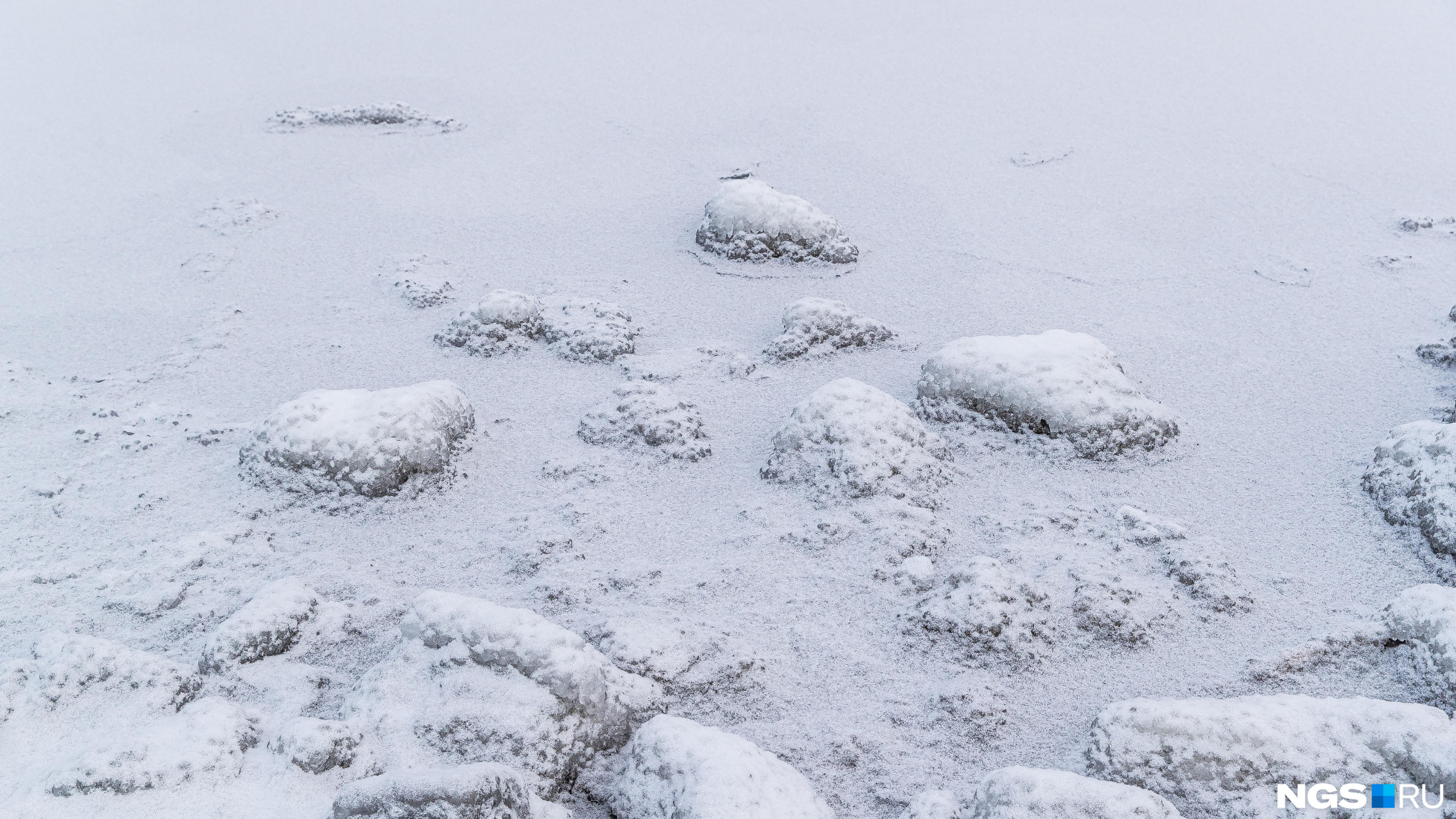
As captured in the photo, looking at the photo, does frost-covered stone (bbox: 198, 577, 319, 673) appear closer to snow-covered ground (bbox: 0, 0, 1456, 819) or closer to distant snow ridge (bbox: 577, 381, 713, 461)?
snow-covered ground (bbox: 0, 0, 1456, 819)

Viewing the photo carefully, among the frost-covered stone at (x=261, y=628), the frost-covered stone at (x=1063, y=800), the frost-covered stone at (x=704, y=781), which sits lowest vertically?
the frost-covered stone at (x=261, y=628)

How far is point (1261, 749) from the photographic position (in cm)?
137

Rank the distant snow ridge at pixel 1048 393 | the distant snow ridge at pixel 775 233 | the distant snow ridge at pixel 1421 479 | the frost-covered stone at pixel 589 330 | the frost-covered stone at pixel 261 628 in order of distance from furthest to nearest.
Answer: the distant snow ridge at pixel 775 233 → the frost-covered stone at pixel 589 330 → the distant snow ridge at pixel 1048 393 → the distant snow ridge at pixel 1421 479 → the frost-covered stone at pixel 261 628

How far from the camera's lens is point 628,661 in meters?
1.61

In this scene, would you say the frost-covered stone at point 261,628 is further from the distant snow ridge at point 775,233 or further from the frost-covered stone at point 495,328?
the distant snow ridge at point 775,233

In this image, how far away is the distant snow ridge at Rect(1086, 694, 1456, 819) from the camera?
1.33 metres

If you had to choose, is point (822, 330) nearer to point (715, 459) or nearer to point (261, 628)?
point (715, 459)

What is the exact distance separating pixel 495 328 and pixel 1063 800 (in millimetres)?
1916

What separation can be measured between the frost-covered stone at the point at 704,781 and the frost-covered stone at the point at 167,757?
1.89 feet

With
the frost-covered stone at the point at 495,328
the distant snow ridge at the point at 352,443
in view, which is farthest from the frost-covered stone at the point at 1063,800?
the frost-covered stone at the point at 495,328

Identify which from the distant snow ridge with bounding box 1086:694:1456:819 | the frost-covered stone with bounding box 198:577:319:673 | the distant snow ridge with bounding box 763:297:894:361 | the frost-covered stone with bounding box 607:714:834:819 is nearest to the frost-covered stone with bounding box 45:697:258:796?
the frost-covered stone with bounding box 198:577:319:673

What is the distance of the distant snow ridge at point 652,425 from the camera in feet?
7.26

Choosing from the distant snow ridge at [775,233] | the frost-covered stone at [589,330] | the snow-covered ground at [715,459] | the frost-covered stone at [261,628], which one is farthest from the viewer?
the distant snow ridge at [775,233]

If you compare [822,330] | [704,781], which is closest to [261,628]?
[704,781]
